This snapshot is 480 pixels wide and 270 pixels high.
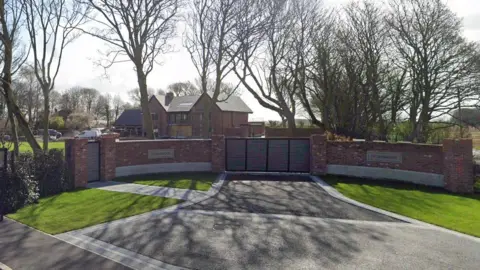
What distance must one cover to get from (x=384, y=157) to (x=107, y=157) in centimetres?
1177

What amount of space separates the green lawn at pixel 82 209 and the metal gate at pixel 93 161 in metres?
1.88

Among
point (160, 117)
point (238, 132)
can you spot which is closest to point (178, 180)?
point (238, 132)

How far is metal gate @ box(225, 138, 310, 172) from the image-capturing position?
1530 centimetres

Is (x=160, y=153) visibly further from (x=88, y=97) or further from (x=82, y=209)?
(x=88, y=97)

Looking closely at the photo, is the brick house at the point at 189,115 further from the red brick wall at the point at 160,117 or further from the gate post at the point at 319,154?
the gate post at the point at 319,154

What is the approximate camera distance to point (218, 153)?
51.1ft

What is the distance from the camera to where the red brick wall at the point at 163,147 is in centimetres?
1445

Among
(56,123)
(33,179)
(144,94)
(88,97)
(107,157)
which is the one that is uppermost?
(88,97)

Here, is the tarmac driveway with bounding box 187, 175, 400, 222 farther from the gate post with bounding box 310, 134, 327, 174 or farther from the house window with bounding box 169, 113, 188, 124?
the house window with bounding box 169, 113, 188, 124

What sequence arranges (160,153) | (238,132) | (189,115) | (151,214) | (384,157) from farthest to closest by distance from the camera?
(189,115) → (238,132) → (160,153) → (384,157) → (151,214)

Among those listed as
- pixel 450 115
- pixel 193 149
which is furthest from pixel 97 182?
pixel 450 115

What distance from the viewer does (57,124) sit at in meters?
55.1

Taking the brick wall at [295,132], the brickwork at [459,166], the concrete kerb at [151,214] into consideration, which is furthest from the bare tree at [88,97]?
the brickwork at [459,166]

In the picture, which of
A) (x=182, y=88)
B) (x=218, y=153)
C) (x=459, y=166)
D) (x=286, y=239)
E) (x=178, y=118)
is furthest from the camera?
(x=182, y=88)
